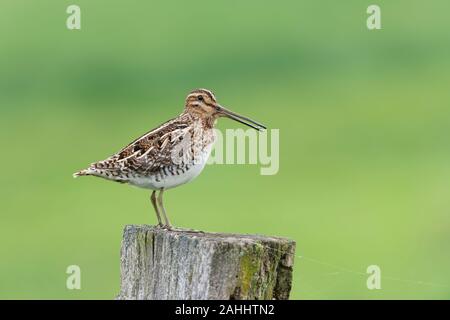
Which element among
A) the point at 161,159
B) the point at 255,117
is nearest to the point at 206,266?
the point at 161,159

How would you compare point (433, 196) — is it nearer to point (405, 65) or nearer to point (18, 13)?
point (405, 65)

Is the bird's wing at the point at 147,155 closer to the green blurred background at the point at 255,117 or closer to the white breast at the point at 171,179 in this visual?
the white breast at the point at 171,179

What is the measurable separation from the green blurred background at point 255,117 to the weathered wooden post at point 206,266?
24.0 feet

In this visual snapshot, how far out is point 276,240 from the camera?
7.88 metres

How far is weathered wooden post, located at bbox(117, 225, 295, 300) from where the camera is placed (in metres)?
7.62

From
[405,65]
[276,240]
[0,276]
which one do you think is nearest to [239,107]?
[405,65]

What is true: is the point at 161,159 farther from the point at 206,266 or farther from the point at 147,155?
the point at 206,266

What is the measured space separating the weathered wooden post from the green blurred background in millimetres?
7303

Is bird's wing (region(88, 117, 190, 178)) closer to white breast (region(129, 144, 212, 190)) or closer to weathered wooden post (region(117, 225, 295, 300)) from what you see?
white breast (region(129, 144, 212, 190))

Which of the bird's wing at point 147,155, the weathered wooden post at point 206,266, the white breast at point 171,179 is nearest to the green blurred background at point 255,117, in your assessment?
the white breast at point 171,179

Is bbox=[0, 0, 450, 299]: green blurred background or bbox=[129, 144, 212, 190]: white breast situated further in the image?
bbox=[0, 0, 450, 299]: green blurred background

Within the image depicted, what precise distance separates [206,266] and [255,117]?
13872mm

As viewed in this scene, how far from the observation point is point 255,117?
70.4 ft

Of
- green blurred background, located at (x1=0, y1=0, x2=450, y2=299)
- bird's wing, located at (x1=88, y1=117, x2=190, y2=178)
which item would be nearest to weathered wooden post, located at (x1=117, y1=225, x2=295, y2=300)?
bird's wing, located at (x1=88, y1=117, x2=190, y2=178)
